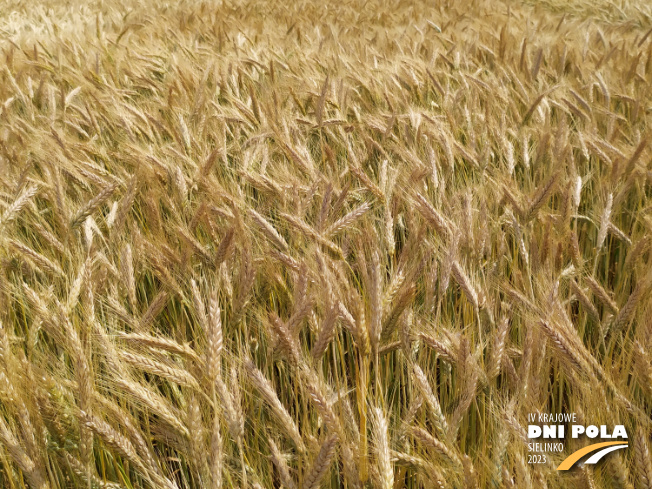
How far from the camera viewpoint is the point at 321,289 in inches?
41.4

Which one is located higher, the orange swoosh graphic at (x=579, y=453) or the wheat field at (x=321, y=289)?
the wheat field at (x=321, y=289)

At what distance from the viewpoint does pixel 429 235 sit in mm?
1520

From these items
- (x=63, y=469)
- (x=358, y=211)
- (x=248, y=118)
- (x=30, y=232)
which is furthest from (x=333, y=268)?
(x=248, y=118)

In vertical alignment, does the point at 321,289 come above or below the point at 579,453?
above

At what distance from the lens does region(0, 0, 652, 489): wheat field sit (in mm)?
842

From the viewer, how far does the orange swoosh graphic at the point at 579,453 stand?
0.81 meters

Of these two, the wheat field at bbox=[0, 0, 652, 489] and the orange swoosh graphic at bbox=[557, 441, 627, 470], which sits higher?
the wheat field at bbox=[0, 0, 652, 489]

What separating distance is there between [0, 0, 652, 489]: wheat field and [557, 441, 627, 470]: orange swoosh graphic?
0.02 m

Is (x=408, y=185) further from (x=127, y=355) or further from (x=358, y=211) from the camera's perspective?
(x=127, y=355)

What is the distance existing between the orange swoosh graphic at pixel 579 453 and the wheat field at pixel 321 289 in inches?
0.8

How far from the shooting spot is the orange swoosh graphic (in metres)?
0.81

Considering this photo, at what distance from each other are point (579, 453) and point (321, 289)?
1.75 feet

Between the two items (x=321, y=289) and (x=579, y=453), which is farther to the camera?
(x=321, y=289)

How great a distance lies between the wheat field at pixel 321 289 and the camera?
33.2 inches
